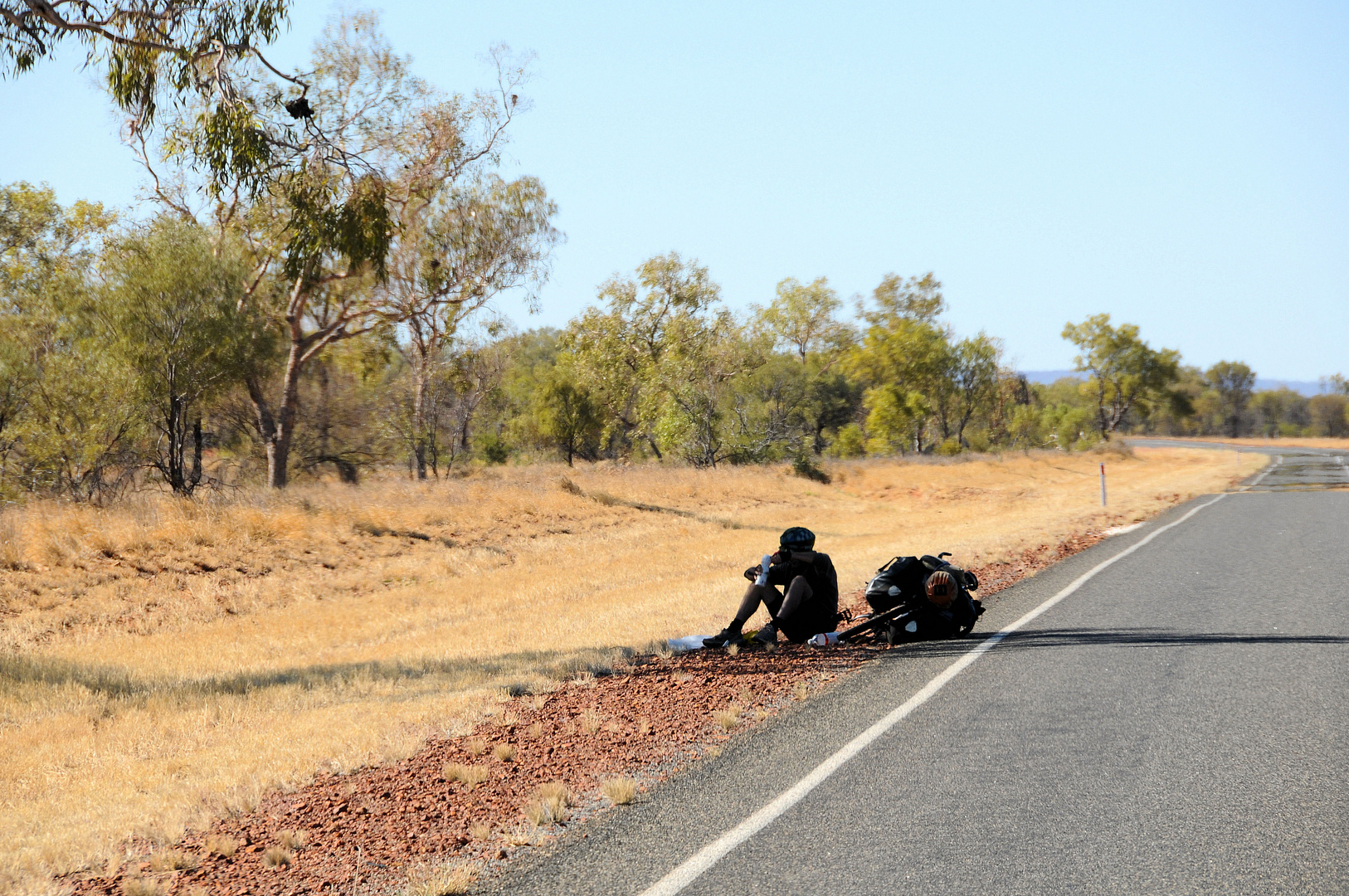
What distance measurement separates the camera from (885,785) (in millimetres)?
5227

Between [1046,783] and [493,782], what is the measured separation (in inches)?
117

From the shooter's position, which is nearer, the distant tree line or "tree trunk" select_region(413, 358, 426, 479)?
the distant tree line

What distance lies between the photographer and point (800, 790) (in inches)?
206

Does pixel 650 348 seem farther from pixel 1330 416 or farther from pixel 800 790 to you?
pixel 1330 416

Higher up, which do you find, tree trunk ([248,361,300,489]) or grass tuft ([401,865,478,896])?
tree trunk ([248,361,300,489])

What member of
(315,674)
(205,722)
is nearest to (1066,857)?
(205,722)

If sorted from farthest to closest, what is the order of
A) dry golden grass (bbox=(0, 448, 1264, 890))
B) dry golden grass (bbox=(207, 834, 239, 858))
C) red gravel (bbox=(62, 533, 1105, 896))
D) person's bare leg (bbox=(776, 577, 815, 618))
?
person's bare leg (bbox=(776, 577, 815, 618))
dry golden grass (bbox=(0, 448, 1264, 890))
dry golden grass (bbox=(207, 834, 239, 858))
red gravel (bbox=(62, 533, 1105, 896))

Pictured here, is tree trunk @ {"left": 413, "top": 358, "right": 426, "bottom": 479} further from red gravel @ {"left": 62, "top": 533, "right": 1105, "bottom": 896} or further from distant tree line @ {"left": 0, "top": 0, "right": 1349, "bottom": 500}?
red gravel @ {"left": 62, "top": 533, "right": 1105, "bottom": 896}

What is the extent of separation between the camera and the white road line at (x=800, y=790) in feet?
13.9

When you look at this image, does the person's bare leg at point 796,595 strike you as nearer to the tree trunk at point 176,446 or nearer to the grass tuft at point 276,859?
the grass tuft at point 276,859

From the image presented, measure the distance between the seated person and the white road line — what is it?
143 centimetres

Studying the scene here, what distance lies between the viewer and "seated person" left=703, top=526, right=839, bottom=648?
920cm

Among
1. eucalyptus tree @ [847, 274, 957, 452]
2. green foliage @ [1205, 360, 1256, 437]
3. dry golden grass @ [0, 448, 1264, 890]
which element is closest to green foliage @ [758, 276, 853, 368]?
eucalyptus tree @ [847, 274, 957, 452]

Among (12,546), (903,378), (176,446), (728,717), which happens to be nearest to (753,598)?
(728,717)
